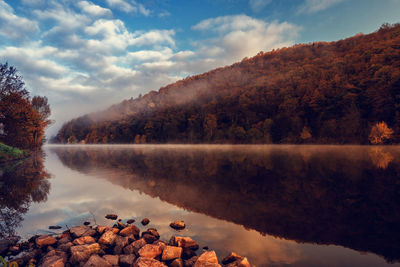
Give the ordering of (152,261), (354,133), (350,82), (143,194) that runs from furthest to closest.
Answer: (350,82)
(354,133)
(143,194)
(152,261)

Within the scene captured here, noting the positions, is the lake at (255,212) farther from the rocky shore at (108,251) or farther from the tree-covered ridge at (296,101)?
the tree-covered ridge at (296,101)

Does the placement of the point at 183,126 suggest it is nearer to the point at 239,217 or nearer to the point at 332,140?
the point at 332,140

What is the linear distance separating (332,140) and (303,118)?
19.6m

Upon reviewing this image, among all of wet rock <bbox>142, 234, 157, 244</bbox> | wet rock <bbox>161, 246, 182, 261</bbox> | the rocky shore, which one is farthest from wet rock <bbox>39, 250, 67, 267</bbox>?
wet rock <bbox>161, 246, 182, 261</bbox>

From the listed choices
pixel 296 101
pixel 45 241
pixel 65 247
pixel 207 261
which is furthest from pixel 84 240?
pixel 296 101

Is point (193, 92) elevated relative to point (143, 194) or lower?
elevated

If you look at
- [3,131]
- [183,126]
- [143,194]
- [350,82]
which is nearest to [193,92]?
[183,126]

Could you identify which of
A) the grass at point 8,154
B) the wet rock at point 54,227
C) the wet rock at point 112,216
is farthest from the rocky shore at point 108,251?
the grass at point 8,154

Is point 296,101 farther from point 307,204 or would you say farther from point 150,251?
point 150,251

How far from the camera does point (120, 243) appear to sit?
6.26 metres

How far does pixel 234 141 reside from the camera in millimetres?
102812

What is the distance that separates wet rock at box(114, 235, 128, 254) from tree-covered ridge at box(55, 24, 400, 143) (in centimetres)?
8206

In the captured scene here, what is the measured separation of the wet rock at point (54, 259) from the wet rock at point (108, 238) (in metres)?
1.01

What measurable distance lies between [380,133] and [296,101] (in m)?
38.9
